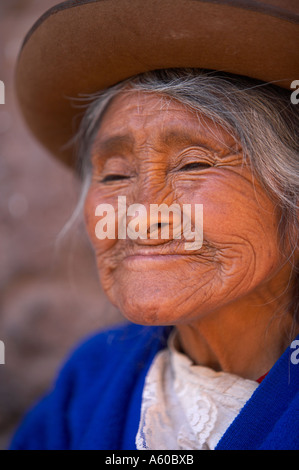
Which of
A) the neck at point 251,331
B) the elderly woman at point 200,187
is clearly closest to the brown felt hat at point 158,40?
the elderly woman at point 200,187

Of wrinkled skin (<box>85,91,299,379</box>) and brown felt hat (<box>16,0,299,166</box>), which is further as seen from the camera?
wrinkled skin (<box>85,91,299,379</box>)

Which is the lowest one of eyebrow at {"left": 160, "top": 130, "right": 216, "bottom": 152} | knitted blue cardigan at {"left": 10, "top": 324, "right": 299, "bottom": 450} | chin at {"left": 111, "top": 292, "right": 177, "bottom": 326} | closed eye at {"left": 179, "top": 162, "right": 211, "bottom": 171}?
knitted blue cardigan at {"left": 10, "top": 324, "right": 299, "bottom": 450}

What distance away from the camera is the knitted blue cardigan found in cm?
112

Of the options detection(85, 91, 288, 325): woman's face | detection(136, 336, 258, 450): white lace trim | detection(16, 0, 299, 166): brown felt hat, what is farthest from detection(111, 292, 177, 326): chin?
detection(16, 0, 299, 166): brown felt hat

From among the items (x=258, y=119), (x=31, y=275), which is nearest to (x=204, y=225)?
(x=258, y=119)

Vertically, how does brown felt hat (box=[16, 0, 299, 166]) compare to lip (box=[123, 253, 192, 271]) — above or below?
above

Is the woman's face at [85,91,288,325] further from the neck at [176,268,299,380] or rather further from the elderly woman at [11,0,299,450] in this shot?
the neck at [176,268,299,380]

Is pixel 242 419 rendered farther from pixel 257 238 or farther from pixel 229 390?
pixel 257 238

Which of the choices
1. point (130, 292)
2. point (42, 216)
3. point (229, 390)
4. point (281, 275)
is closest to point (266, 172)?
point (281, 275)

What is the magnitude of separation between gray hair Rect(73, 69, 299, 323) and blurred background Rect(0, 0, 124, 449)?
126cm

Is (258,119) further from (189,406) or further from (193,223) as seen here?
(189,406)

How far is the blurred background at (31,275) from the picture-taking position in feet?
7.70

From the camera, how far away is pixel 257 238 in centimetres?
117

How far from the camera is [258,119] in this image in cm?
117
